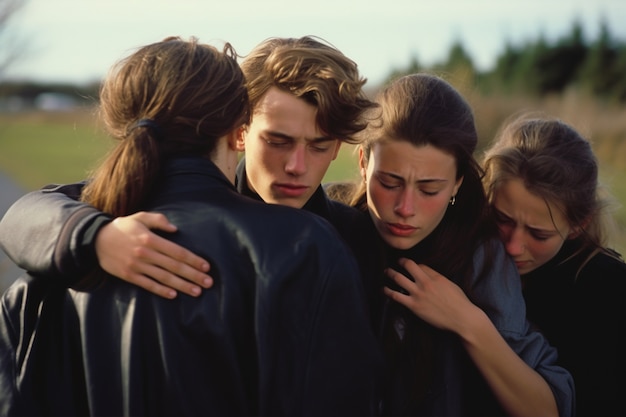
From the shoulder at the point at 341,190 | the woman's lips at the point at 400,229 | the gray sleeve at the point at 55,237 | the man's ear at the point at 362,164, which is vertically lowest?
the shoulder at the point at 341,190

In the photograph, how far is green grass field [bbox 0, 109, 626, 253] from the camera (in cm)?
1328

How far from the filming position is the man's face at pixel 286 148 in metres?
2.90

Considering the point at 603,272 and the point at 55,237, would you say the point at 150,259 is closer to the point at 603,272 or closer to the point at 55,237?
the point at 55,237

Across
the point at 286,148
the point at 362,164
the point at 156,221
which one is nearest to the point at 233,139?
the point at 156,221

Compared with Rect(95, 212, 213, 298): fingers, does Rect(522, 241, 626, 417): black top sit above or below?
below

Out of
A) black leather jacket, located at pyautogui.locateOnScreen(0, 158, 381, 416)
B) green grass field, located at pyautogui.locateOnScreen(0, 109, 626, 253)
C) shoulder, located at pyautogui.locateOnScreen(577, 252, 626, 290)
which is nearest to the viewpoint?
black leather jacket, located at pyautogui.locateOnScreen(0, 158, 381, 416)

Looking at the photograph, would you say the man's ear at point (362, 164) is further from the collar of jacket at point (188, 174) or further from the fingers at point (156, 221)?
the fingers at point (156, 221)

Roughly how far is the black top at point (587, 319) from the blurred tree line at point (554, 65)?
27261 millimetres

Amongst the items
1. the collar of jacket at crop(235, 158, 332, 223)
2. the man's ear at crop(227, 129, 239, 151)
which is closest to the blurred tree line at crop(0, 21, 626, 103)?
the collar of jacket at crop(235, 158, 332, 223)

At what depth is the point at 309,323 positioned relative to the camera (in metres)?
2.10

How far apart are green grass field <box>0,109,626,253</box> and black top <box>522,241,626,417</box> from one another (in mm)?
422

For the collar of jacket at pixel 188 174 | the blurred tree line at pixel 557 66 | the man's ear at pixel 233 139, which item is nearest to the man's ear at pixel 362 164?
the man's ear at pixel 233 139

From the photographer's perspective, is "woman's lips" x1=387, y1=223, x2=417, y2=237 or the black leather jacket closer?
the black leather jacket

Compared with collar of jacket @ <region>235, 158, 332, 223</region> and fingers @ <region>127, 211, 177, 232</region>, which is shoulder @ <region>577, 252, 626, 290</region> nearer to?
collar of jacket @ <region>235, 158, 332, 223</region>
